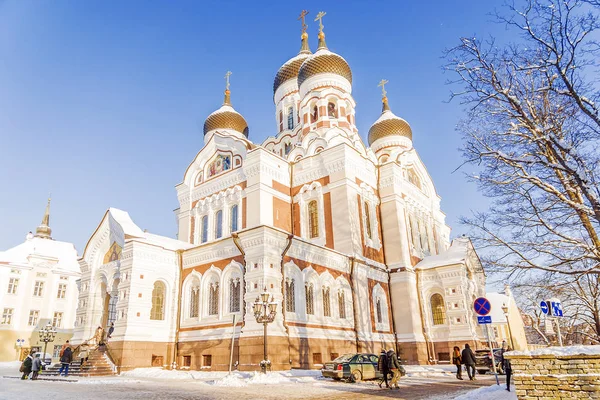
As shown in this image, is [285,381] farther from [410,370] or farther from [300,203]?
[300,203]

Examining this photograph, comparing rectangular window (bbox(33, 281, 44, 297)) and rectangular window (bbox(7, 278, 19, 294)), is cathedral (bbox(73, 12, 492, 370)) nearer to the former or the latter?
rectangular window (bbox(33, 281, 44, 297))

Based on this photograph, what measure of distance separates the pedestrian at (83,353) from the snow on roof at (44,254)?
2094cm

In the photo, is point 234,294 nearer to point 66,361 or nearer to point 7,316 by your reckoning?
point 66,361

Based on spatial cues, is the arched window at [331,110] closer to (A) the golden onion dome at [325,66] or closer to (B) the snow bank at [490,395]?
(A) the golden onion dome at [325,66]

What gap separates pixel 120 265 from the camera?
60.9 feet

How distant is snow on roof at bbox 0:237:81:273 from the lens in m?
34.9

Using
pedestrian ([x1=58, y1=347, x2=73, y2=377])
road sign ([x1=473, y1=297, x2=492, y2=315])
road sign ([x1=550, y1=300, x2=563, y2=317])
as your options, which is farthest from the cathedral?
road sign ([x1=550, y1=300, x2=563, y2=317])

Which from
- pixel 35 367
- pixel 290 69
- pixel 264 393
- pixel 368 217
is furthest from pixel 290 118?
pixel 264 393

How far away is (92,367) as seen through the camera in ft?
Answer: 53.6

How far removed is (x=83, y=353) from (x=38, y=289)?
21.2 meters

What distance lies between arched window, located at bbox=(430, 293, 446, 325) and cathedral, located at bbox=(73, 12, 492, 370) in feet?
0.17

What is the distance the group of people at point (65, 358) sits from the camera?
591 inches

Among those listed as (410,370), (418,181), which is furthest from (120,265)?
(418,181)

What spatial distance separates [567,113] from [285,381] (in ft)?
33.6
